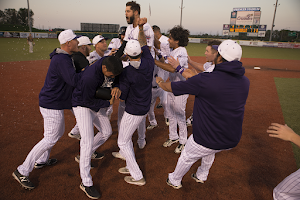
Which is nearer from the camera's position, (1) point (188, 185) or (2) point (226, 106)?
(2) point (226, 106)

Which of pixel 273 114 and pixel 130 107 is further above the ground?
pixel 130 107

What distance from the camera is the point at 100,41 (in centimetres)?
545

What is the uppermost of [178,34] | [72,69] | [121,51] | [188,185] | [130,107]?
[178,34]

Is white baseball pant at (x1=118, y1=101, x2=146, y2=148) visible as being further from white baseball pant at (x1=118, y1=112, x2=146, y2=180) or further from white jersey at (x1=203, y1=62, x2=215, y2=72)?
white jersey at (x1=203, y1=62, x2=215, y2=72)

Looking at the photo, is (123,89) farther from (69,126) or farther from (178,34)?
(69,126)

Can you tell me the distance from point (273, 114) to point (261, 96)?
2.62 metres

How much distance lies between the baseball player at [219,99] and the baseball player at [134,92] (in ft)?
1.39

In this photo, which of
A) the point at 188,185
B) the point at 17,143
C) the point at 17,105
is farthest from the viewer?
the point at 17,105

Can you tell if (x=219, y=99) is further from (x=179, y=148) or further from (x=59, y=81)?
(x=59, y=81)

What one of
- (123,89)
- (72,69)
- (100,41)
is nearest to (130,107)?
(123,89)

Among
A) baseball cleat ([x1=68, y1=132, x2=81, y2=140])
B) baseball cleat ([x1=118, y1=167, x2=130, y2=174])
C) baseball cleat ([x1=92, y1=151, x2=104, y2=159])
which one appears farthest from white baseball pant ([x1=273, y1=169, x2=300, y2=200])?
baseball cleat ([x1=68, y1=132, x2=81, y2=140])

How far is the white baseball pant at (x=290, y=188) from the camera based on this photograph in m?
2.38

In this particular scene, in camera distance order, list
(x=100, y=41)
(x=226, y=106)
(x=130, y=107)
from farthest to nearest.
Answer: (x=100, y=41) → (x=130, y=107) → (x=226, y=106)

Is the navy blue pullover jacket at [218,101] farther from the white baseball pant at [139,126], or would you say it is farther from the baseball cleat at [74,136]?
the baseball cleat at [74,136]
